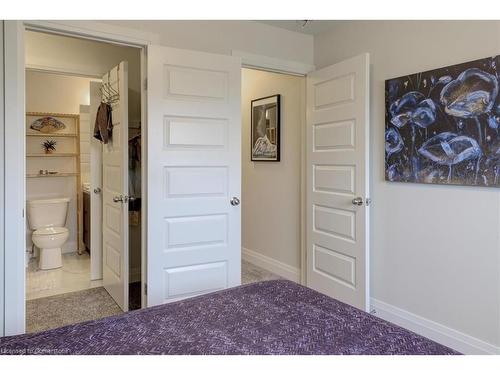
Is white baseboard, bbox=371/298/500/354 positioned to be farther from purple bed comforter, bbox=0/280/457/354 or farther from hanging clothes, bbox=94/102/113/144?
hanging clothes, bbox=94/102/113/144

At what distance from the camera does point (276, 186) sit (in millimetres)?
4016

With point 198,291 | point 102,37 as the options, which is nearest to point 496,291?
point 198,291

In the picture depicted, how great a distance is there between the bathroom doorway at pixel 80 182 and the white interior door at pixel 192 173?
0.41m

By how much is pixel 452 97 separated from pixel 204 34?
5.89 ft

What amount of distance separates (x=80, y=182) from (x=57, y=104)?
1043 millimetres

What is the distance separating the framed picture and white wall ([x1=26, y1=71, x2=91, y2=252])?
243 cm

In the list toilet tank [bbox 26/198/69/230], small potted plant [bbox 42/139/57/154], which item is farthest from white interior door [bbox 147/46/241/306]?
small potted plant [bbox 42/139/57/154]

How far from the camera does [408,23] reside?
101 inches

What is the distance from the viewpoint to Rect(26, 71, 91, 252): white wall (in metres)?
4.71

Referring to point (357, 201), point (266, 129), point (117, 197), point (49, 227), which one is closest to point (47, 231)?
point (49, 227)

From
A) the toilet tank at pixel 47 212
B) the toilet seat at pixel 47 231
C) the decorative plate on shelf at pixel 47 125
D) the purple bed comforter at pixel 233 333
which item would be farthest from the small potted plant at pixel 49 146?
the purple bed comforter at pixel 233 333

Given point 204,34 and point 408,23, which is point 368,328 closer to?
point 408,23

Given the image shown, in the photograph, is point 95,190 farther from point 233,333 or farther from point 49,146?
point 233,333

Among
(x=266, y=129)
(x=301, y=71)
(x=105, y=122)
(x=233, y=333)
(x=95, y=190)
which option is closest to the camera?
(x=233, y=333)
